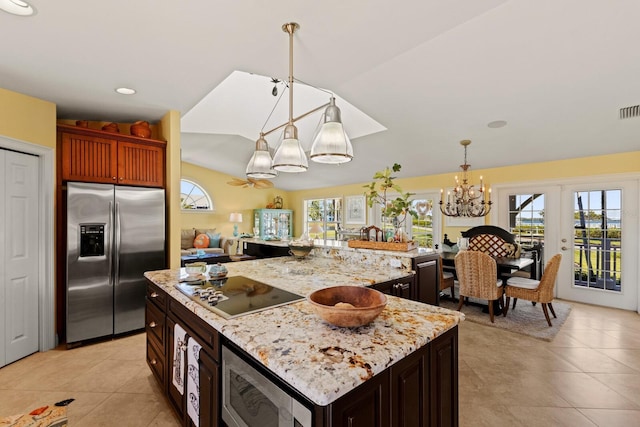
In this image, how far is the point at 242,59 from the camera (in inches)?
89.1

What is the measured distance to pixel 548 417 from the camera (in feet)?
6.24

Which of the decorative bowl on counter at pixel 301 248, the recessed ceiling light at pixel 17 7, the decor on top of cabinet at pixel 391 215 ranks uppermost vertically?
the recessed ceiling light at pixel 17 7

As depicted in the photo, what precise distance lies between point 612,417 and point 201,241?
6.91 meters

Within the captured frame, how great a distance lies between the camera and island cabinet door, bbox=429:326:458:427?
1225mm

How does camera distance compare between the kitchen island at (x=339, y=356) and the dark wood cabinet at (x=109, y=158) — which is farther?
the dark wood cabinet at (x=109, y=158)

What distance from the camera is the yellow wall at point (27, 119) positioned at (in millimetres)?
2484

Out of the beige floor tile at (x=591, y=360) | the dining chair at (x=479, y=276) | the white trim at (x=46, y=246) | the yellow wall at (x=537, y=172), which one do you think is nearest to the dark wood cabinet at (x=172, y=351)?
the white trim at (x=46, y=246)

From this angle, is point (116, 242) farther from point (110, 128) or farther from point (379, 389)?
point (379, 389)

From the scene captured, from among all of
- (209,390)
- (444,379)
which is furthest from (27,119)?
(444,379)

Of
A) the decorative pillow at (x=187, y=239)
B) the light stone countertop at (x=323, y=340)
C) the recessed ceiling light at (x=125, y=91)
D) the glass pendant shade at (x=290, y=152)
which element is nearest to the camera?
the light stone countertop at (x=323, y=340)

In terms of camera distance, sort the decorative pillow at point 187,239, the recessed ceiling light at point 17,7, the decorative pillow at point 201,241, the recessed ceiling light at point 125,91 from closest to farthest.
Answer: the recessed ceiling light at point 17,7
the recessed ceiling light at point 125,91
the decorative pillow at point 201,241
the decorative pillow at point 187,239

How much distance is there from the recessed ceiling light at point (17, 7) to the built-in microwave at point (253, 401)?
2124 mm

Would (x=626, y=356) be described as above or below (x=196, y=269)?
below

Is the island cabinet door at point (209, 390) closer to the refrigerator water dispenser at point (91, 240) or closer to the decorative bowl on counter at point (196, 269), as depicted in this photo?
the decorative bowl on counter at point (196, 269)
